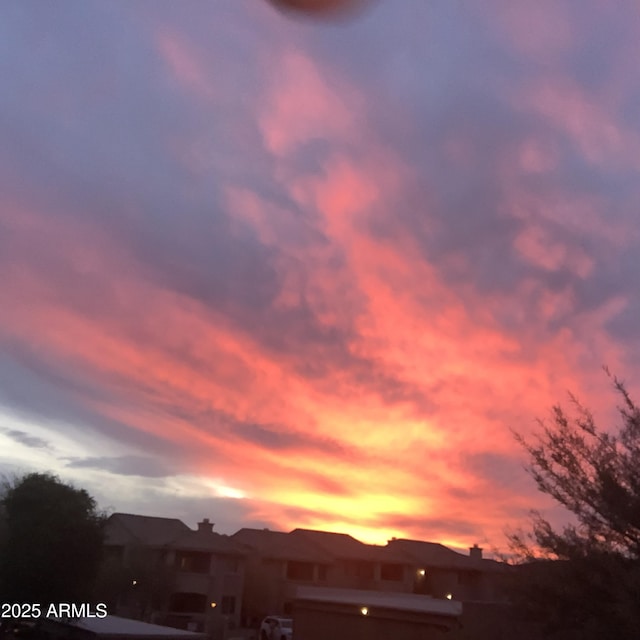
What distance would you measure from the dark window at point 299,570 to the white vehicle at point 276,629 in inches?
696

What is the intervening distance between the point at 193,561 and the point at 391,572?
67.9 ft

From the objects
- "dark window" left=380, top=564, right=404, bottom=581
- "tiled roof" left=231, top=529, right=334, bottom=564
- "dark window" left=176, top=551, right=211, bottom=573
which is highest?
"tiled roof" left=231, top=529, right=334, bottom=564

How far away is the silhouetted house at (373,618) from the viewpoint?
22094mm

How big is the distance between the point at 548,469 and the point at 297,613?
17989 mm

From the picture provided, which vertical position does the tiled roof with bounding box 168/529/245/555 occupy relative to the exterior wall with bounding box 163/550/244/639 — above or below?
above

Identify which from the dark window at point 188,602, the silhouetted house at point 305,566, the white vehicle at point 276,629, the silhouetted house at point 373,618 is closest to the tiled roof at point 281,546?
the silhouetted house at point 305,566

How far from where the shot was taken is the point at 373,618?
24.0 metres

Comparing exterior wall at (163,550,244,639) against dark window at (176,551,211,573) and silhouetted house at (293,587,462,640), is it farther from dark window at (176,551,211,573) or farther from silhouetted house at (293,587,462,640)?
silhouetted house at (293,587,462,640)

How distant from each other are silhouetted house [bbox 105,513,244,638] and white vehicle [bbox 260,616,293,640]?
567 cm

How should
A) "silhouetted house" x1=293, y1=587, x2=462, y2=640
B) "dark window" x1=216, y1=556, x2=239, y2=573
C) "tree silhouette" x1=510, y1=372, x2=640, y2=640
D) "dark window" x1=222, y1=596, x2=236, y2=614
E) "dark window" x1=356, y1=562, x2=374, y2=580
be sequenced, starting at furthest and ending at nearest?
1. "dark window" x1=356, y1=562, x2=374, y2=580
2. "dark window" x1=216, y1=556, x2=239, y2=573
3. "dark window" x1=222, y1=596, x2=236, y2=614
4. "silhouetted house" x1=293, y1=587, x2=462, y2=640
5. "tree silhouette" x1=510, y1=372, x2=640, y2=640

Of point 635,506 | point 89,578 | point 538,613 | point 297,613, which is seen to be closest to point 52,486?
point 89,578

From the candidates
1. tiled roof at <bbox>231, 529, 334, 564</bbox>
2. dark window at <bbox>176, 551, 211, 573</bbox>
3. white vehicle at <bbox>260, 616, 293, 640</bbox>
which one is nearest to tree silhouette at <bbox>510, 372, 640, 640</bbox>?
white vehicle at <bbox>260, 616, 293, 640</bbox>

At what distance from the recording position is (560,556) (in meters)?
11.6

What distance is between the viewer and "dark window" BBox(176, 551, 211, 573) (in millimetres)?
55906
